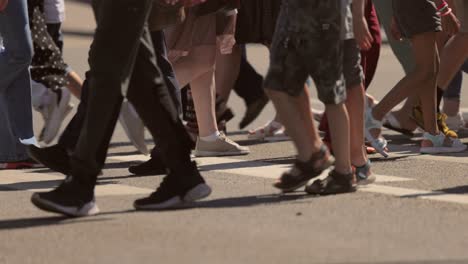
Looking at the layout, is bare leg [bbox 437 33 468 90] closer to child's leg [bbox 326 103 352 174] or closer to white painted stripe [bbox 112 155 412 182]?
white painted stripe [bbox 112 155 412 182]

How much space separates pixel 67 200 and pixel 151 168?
1.78m

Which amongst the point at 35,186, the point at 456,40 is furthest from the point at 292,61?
the point at 456,40

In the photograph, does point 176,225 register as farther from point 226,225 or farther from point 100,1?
point 100,1

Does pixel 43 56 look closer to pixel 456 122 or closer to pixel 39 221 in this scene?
pixel 456 122

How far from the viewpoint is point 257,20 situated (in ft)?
35.0

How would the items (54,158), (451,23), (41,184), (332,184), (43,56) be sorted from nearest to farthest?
(332,184)
(54,158)
(41,184)
(451,23)
(43,56)

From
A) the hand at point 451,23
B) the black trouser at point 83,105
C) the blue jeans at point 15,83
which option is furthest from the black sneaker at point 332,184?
the blue jeans at point 15,83

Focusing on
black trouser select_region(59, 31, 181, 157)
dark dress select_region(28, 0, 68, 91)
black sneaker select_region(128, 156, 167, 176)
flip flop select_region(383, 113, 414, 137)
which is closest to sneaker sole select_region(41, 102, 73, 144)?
dark dress select_region(28, 0, 68, 91)

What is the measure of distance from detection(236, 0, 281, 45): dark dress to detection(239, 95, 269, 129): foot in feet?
3.78

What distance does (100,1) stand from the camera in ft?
25.9

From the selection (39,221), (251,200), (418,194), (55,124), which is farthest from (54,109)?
(39,221)

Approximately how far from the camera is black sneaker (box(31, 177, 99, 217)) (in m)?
7.66

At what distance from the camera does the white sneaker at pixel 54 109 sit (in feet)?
38.0

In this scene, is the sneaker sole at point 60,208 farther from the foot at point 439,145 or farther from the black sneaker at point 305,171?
the foot at point 439,145
